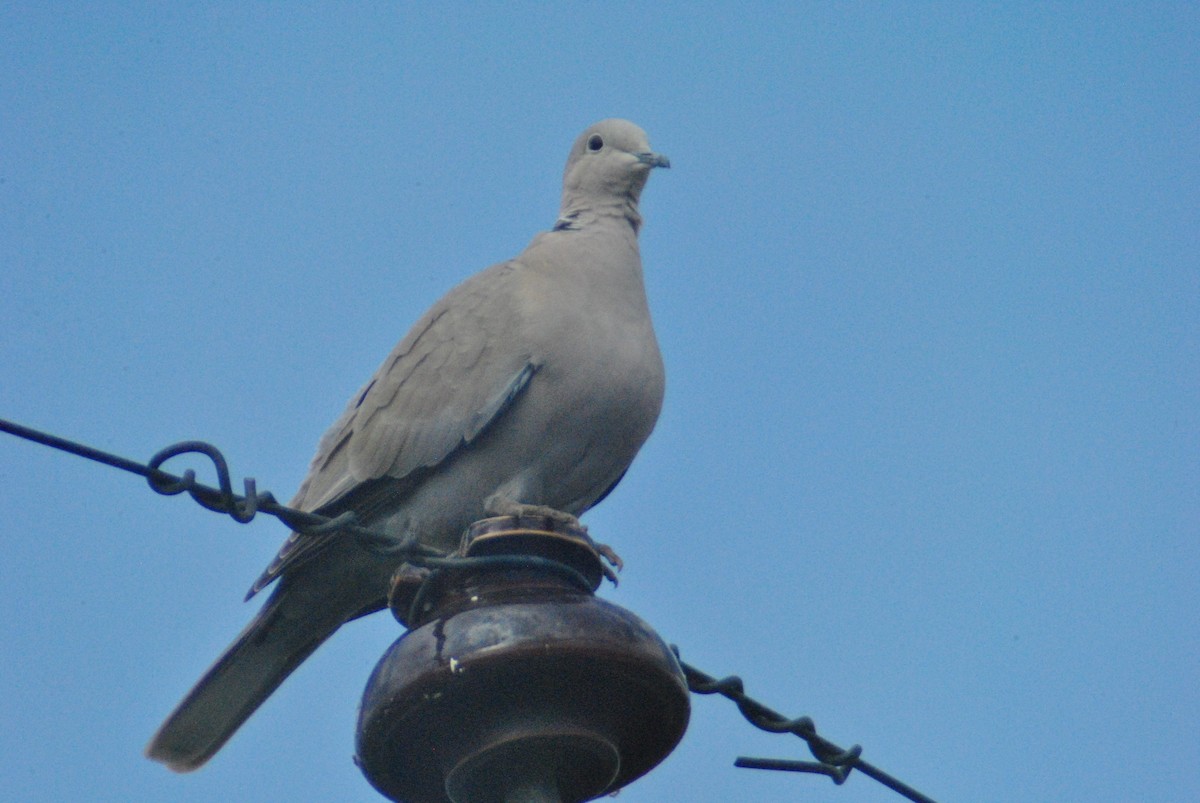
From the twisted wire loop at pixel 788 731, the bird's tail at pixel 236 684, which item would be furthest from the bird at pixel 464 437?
the twisted wire loop at pixel 788 731

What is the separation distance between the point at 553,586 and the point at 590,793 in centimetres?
41

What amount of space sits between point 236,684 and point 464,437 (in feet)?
3.84

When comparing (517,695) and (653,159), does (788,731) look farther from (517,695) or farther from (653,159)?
(653,159)

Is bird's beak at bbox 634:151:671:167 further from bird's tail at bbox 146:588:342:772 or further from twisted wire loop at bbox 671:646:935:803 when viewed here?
twisted wire loop at bbox 671:646:935:803

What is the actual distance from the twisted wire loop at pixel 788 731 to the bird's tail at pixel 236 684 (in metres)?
2.26

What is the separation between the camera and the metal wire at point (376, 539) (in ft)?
9.15

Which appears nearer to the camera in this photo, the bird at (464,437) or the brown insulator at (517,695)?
the brown insulator at (517,695)

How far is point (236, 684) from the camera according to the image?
526 cm

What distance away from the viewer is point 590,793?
3.07 meters

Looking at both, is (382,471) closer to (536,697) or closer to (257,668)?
(257,668)

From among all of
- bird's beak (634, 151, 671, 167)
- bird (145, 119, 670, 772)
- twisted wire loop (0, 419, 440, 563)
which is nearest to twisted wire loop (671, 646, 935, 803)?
twisted wire loop (0, 419, 440, 563)

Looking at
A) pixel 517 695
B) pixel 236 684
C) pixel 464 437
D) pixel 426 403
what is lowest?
pixel 517 695

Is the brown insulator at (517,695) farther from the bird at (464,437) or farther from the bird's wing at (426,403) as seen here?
the bird's wing at (426,403)

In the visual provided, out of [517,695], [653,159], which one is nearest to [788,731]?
[517,695]
